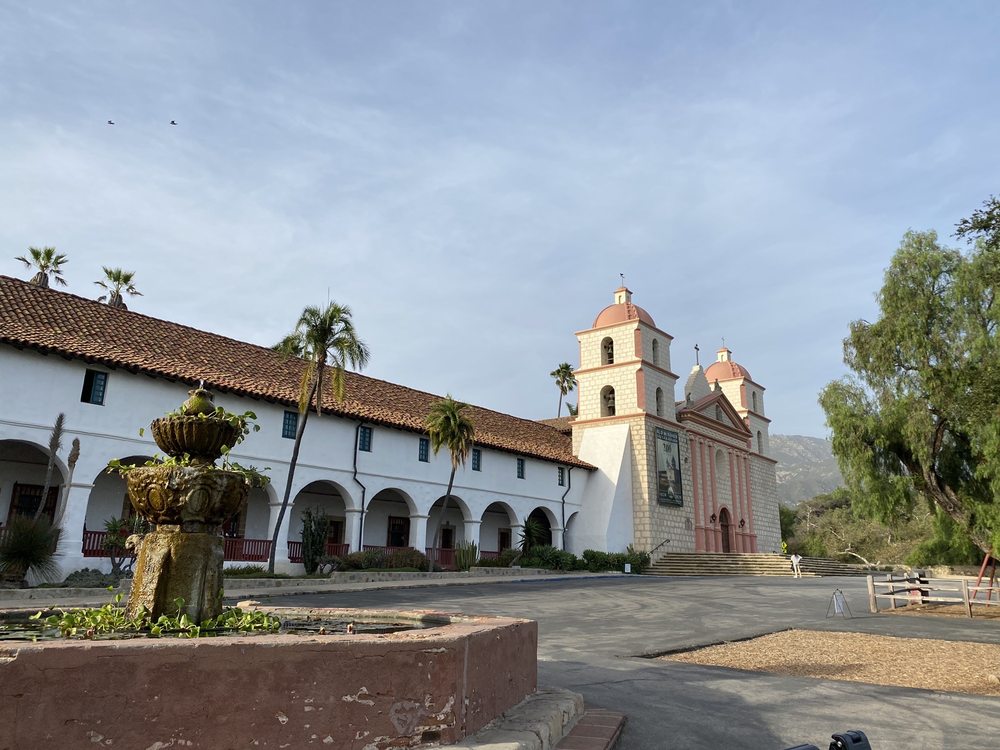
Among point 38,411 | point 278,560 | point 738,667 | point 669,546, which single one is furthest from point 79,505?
point 669,546

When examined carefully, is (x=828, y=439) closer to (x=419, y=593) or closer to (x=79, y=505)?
(x=419, y=593)

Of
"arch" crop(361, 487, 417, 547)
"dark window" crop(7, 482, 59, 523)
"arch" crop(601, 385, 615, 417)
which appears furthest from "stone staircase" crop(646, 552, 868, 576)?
"dark window" crop(7, 482, 59, 523)

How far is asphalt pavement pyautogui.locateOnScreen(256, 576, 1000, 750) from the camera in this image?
5.31 meters

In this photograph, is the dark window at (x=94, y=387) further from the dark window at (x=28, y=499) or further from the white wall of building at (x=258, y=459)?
the dark window at (x=28, y=499)

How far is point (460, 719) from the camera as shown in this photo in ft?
12.7

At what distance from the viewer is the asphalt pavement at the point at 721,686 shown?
531 centimetres

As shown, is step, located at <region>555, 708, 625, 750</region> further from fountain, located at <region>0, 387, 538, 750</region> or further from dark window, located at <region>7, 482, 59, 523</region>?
dark window, located at <region>7, 482, 59, 523</region>

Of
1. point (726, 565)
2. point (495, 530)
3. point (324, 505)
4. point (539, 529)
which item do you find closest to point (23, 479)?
point (324, 505)

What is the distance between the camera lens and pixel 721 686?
6.98 m

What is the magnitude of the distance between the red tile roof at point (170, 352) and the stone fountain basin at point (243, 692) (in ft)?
53.9

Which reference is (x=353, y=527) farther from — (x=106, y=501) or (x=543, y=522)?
(x=543, y=522)

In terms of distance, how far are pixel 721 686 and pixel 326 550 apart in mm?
17869

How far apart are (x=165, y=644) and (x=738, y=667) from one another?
7.32m

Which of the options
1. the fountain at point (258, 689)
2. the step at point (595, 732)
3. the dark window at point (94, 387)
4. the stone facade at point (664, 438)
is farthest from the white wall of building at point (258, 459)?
the fountain at point (258, 689)
